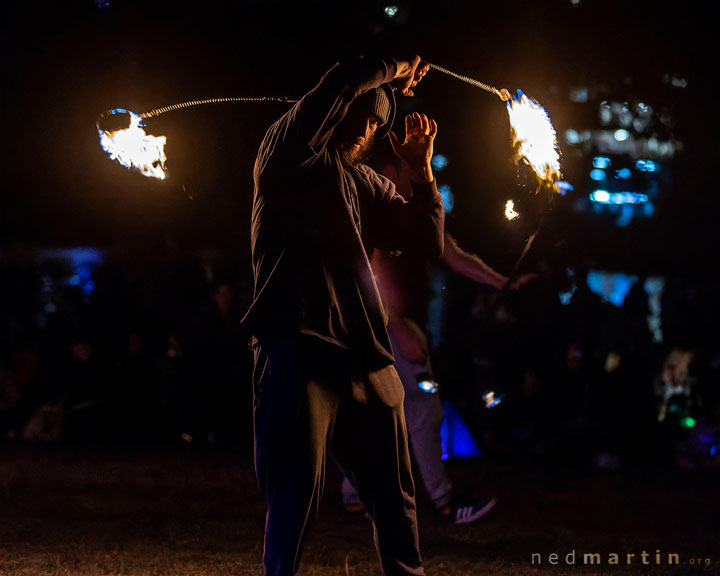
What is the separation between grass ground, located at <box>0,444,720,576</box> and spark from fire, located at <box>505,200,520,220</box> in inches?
72.3

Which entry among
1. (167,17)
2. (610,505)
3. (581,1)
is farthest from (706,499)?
(167,17)

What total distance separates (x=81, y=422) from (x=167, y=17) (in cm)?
459

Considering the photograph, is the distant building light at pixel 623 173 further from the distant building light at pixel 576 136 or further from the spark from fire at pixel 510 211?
the spark from fire at pixel 510 211

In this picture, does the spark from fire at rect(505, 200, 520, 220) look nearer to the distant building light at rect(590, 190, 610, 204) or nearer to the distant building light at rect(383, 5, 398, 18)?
the distant building light at rect(383, 5, 398, 18)

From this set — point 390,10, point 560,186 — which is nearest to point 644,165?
point 390,10

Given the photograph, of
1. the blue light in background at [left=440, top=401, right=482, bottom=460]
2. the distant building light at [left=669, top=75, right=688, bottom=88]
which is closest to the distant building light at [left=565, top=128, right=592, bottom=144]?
the distant building light at [left=669, top=75, right=688, bottom=88]

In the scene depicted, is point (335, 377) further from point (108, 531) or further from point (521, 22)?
point (521, 22)

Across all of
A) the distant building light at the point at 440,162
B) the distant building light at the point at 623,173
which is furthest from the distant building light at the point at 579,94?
the distant building light at the point at 440,162

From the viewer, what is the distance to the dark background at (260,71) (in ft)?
25.9

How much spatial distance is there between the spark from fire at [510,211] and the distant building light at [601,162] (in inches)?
369

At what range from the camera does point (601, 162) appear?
41.8ft

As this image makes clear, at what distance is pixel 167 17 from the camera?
28.4 ft

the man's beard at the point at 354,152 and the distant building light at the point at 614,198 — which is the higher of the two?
the distant building light at the point at 614,198

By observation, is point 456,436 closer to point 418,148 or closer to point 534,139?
point 534,139
